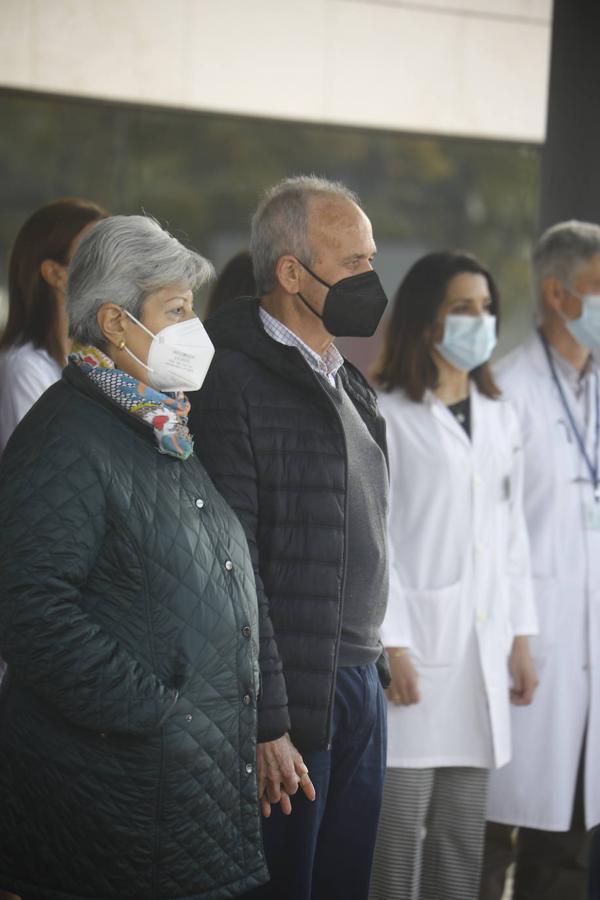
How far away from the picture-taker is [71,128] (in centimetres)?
697

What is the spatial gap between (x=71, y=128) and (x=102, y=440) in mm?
4308

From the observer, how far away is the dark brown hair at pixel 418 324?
15.6 ft

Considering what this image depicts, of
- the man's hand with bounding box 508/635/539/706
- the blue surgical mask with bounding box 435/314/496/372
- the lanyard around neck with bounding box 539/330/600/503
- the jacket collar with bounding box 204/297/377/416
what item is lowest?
the man's hand with bounding box 508/635/539/706

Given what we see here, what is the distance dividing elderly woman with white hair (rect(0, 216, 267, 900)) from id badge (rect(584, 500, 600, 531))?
2303mm

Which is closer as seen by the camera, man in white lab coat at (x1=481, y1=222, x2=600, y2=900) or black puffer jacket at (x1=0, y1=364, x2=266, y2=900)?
black puffer jacket at (x1=0, y1=364, x2=266, y2=900)

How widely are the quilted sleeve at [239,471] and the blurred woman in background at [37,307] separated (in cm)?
80

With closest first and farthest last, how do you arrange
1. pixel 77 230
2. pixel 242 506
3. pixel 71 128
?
pixel 242 506 → pixel 77 230 → pixel 71 128

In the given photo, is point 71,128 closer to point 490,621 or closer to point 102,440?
point 490,621

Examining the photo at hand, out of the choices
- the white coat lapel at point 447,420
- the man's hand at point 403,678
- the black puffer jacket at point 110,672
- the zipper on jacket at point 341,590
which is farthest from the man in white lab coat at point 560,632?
the black puffer jacket at point 110,672

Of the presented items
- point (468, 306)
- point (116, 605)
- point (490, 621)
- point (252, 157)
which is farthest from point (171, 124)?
point (116, 605)

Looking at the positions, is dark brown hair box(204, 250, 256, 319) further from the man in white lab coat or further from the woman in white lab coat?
the man in white lab coat

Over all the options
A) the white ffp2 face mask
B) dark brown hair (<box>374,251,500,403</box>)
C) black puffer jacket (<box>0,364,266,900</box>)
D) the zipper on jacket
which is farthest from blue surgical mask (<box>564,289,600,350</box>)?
black puffer jacket (<box>0,364,266,900</box>)

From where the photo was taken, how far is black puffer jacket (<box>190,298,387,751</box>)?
343cm

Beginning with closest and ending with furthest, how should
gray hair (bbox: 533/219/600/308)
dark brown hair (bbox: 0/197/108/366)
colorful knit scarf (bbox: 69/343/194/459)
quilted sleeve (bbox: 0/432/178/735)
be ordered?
quilted sleeve (bbox: 0/432/178/735)
colorful knit scarf (bbox: 69/343/194/459)
dark brown hair (bbox: 0/197/108/366)
gray hair (bbox: 533/219/600/308)
